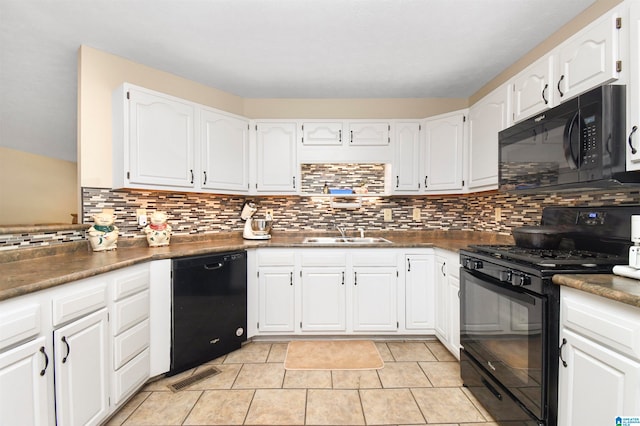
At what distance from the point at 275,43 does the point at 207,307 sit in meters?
2.13

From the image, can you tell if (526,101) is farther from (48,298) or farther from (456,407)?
(48,298)

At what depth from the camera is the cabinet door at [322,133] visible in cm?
299

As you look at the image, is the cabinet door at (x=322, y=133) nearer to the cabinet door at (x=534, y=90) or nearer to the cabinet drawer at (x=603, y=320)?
the cabinet door at (x=534, y=90)

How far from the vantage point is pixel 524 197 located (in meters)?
2.39

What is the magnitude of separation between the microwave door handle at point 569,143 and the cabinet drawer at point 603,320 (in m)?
0.67

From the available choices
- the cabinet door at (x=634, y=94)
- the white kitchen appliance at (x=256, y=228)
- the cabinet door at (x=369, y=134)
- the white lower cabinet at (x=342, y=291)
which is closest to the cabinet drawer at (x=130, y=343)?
the white lower cabinet at (x=342, y=291)

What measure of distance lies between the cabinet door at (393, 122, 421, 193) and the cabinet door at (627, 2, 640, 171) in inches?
68.5

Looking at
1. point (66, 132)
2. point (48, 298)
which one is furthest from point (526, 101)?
point (66, 132)

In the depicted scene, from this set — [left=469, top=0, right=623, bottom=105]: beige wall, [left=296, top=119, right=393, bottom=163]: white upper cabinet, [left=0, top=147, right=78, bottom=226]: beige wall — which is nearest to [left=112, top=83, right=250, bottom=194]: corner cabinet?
[left=296, top=119, right=393, bottom=163]: white upper cabinet

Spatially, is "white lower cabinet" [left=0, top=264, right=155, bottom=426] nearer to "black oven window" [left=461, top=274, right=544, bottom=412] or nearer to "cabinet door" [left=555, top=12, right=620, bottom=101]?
"black oven window" [left=461, top=274, right=544, bottom=412]

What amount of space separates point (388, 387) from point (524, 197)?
73.8 inches

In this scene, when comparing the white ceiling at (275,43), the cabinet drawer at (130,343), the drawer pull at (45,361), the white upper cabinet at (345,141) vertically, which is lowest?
the cabinet drawer at (130,343)

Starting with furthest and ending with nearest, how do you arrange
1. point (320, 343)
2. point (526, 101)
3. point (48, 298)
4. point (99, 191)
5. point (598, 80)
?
1. point (320, 343)
2. point (99, 191)
3. point (526, 101)
4. point (598, 80)
5. point (48, 298)

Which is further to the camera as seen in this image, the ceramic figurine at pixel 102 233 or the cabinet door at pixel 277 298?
the cabinet door at pixel 277 298
